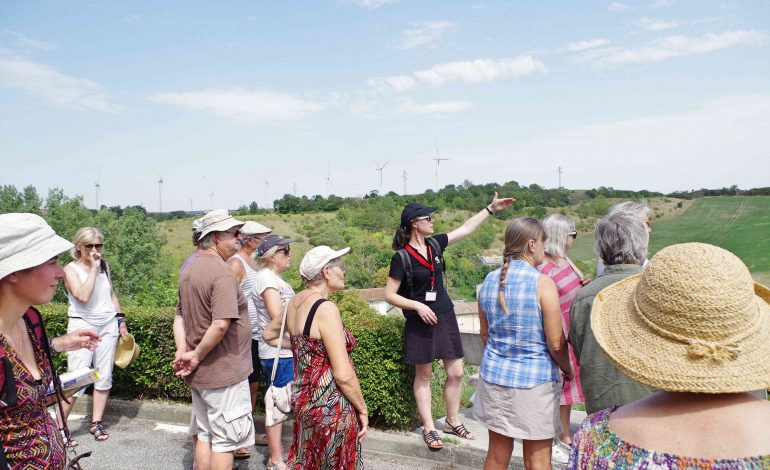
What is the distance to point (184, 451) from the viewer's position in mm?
5262

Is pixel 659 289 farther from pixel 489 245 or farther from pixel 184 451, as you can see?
pixel 489 245

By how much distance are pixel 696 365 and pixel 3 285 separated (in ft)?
8.05

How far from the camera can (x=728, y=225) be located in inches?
1854

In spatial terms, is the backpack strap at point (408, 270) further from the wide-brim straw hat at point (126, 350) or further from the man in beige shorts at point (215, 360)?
the wide-brim straw hat at point (126, 350)

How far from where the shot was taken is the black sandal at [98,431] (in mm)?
5465

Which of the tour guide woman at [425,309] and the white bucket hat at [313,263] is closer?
the white bucket hat at [313,263]

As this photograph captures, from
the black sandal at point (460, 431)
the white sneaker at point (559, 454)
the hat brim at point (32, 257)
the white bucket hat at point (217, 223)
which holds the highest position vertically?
the white bucket hat at point (217, 223)

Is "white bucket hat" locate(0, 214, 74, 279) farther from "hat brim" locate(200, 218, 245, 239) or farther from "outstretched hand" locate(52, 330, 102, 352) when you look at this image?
"hat brim" locate(200, 218, 245, 239)

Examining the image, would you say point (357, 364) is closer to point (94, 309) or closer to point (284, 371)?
point (284, 371)

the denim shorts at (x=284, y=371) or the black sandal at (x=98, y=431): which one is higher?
the denim shorts at (x=284, y=371)

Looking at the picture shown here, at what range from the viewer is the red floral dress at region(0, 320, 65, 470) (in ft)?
7.49

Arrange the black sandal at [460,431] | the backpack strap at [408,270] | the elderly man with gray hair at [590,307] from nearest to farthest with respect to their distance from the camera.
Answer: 1. the elderly man with gray hair at [590,307]
2. the backpack strap at [408,270]
3. the black sandal at [460,431]

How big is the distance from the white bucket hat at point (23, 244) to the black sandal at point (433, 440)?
10.6 feet

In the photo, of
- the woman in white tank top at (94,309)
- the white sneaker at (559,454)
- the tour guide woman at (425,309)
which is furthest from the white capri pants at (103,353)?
the white sneaker at (559,454)
